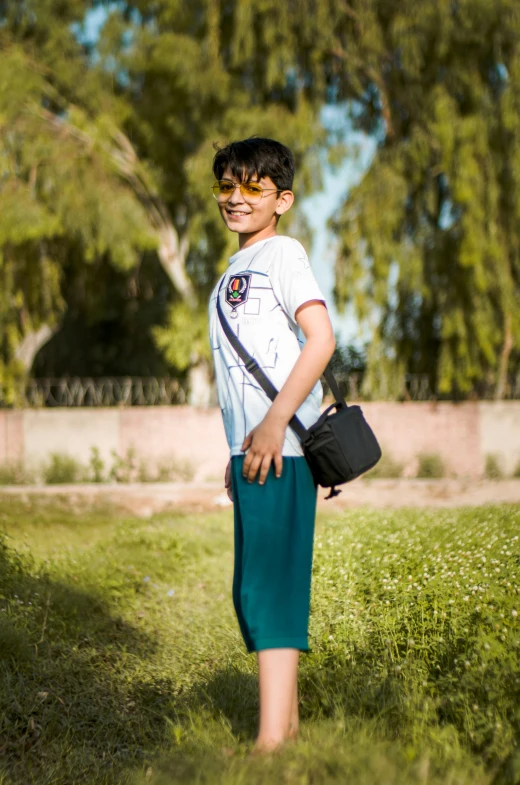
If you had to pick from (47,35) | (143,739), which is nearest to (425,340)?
(47,35)

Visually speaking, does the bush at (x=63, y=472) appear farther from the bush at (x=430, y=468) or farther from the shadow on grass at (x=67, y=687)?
the shadow on grass at (x=67, y=687)

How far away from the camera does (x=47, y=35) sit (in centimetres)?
1944

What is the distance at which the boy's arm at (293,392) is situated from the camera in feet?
8.15

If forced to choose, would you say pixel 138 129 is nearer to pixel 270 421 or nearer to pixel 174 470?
pixel 174 470

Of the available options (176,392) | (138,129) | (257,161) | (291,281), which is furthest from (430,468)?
(291,281)

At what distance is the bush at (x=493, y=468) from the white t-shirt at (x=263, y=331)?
14.2 m

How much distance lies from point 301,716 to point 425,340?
1447cm

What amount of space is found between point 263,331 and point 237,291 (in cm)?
15

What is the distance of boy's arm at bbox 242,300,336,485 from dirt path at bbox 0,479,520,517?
8.87 metres

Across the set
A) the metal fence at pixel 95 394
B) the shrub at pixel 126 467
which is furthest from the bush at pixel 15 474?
the metal fence at pixel 95 394

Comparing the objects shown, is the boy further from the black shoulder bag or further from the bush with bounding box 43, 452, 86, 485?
the bush with bounding box 43, 452, 86, 485

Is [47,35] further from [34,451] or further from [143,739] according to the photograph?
[143,739]

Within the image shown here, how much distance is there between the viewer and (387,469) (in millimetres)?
15914

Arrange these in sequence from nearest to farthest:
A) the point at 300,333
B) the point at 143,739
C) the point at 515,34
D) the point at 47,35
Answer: the point at 300,333, the point at 143,739, the point at 515,34, the point at 47,35
